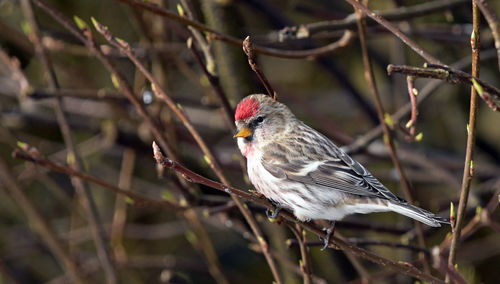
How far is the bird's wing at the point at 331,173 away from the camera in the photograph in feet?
10.8

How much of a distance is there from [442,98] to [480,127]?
0.40 meters

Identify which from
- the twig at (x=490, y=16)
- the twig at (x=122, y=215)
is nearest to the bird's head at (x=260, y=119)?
the twig at (x=490, y=16)

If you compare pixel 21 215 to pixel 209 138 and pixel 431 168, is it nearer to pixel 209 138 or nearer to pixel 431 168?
pixel 209 138

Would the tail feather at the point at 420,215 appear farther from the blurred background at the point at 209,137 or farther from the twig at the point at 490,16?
the twig at the point at 490,16

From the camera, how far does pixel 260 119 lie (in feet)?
11.3

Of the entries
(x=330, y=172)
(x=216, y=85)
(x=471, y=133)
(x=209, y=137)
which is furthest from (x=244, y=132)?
(x=209, y=137)

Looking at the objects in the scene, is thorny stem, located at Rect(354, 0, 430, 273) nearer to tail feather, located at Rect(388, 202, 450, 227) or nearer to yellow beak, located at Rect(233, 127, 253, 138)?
tail feather, located at Rect(388, 202, 450, 227)

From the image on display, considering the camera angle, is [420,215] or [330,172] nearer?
[420,215]

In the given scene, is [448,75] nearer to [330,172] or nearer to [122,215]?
[330,172]

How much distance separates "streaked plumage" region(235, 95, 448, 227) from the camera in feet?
10.5

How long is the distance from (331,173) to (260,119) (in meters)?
0.46

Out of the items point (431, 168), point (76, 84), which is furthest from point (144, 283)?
point (431, 168)

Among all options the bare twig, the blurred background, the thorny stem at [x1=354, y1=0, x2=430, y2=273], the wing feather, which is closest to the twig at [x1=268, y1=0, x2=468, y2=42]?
the blurred background

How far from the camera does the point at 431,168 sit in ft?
14.0
